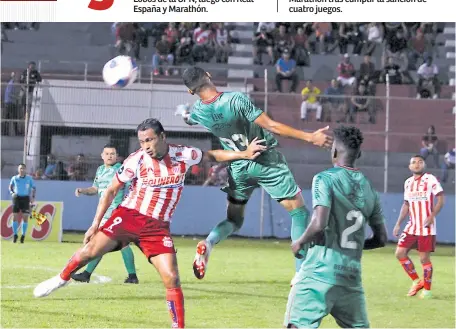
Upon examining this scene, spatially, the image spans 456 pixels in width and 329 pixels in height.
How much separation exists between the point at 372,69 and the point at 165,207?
22.3m

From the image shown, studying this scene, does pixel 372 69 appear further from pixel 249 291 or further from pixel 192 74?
pixel 192 74

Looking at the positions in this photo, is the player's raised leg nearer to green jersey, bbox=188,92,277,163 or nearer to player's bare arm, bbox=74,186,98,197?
green jersey, bbox=188,92,277,163

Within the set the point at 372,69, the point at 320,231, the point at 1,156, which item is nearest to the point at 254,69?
the point at 372,69

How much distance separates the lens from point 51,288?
9617 millimetres

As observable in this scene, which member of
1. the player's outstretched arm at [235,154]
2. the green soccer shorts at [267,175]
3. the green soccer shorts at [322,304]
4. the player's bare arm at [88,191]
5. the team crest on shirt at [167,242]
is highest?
the player's outstretched arm at [235,154]

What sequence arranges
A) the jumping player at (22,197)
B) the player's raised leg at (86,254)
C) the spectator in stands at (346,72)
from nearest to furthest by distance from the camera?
the player's raised leg at (86,254) → the jumping player at (22,197) → the spectator in stands at (346,72)

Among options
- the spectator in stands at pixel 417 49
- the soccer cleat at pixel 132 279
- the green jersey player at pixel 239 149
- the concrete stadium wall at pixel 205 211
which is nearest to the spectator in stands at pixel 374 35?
the spectator in stands at pixel 417 49

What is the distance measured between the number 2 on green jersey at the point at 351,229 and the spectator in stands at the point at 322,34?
1032 inches

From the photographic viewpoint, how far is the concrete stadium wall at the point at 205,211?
85.4ft

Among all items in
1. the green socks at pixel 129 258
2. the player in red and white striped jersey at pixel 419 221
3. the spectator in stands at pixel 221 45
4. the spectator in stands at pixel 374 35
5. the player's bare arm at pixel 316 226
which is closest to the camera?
the player's bare arm at pixel 316 226

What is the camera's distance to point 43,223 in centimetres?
2366

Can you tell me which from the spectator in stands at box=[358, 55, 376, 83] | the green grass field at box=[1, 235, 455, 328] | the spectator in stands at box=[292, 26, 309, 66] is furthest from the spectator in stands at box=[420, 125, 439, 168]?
the spectator in stands at box=[292, 26, 309, 66]

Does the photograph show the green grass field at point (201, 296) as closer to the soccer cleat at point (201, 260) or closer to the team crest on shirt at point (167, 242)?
the soccer cleat at point (201, 260)

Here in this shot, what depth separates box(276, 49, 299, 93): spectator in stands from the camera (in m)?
30.1
